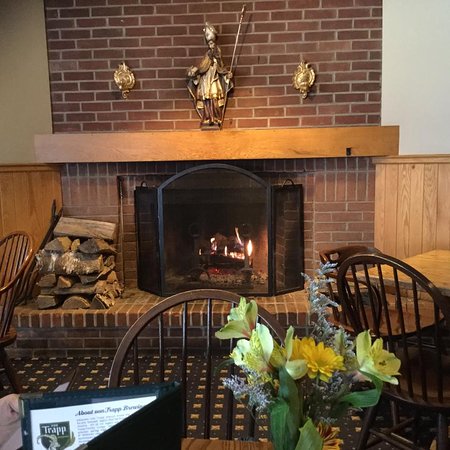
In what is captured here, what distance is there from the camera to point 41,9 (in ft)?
9.94

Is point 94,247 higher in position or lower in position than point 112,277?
higher

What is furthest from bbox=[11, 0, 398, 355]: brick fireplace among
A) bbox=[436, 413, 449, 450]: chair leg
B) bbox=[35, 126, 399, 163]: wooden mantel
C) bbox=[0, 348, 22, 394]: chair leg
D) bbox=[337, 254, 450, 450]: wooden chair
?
bbox=[436, 413, 449, 450]: chair leg

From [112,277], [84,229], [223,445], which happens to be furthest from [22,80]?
[223,445]

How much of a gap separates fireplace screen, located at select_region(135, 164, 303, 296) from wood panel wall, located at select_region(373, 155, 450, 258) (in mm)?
524

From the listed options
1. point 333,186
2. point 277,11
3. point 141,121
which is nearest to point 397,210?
point 333,186

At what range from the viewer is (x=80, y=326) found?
2920 millimetres

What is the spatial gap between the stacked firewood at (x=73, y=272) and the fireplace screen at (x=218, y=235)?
34cm

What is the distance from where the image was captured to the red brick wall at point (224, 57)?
298 cm

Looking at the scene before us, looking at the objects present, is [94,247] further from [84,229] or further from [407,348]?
[407,348]

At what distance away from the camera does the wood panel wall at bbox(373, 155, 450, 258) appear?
291cm

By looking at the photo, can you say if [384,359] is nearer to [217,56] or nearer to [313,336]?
[313,336]

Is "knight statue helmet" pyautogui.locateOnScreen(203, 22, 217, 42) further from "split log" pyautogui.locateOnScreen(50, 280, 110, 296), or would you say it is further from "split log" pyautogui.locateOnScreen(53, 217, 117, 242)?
"split log" pyautogui.locateOnScreen(50, 280, 110, 296)

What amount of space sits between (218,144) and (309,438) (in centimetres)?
249

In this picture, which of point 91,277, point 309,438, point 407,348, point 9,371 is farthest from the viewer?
point 91,277
